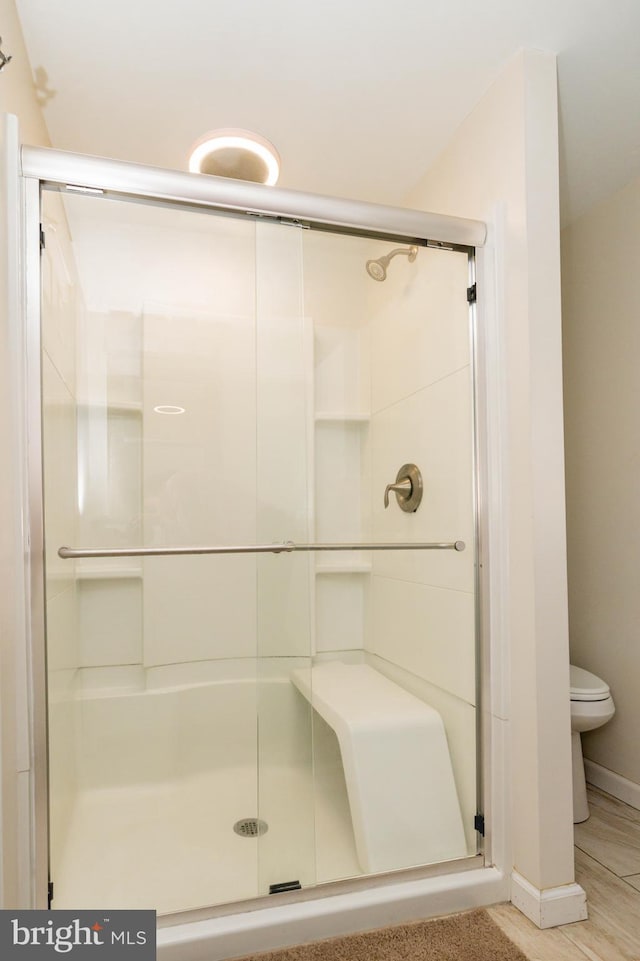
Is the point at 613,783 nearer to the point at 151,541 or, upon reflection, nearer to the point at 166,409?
the point at 151,541

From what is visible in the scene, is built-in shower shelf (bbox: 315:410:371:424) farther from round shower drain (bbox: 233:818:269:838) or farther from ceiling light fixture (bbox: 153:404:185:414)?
round shower drain (bbox: 233:818:269:838)

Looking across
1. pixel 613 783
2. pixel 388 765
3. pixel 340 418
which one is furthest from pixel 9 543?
pixel 613 783

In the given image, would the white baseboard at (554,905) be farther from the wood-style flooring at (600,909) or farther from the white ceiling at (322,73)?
the white ceiling at (322,73)

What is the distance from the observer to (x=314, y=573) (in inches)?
68.9

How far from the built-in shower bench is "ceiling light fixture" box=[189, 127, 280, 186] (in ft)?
5.32

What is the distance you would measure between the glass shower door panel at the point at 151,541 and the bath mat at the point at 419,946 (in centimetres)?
22

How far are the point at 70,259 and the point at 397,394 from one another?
100 cm

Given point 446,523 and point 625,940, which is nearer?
point 625,940

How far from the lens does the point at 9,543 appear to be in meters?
1.40

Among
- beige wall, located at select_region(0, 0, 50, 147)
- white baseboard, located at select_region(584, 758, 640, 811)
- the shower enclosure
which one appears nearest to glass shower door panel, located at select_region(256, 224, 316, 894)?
the shower enclosure

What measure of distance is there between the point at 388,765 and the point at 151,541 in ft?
Result: 3.15

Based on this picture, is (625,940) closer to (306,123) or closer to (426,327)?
(426,327)

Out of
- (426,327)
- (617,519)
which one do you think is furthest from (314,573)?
(617,519)

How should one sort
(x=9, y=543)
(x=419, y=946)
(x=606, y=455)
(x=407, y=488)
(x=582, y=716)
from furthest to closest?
1. (x=606, y=455)
2. (x=582, y=716)
3. (x=407, y=488)
4. (x=419, y=946)
5. (x=9, y=543)
